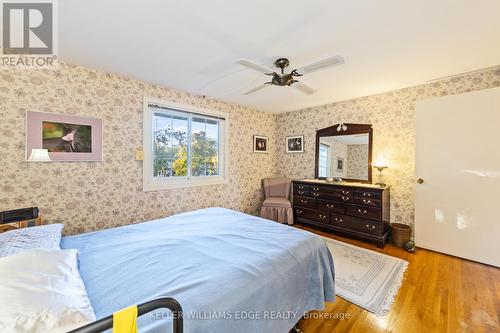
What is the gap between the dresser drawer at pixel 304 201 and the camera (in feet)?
12.5

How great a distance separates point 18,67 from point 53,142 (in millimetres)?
776

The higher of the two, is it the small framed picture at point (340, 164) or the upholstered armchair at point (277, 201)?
the small framed picture at point (340, 164)

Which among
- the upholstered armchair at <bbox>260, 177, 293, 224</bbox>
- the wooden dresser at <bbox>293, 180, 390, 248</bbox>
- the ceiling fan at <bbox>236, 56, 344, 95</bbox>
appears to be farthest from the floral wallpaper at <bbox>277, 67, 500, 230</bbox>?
the ceiling fan at <bbox>236, 56, 344, 95</bbox>

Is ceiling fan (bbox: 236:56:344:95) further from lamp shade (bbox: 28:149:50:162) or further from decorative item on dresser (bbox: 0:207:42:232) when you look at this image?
decorative item on dresser (bbox: 0:207:42:232)

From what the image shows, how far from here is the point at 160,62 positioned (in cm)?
233

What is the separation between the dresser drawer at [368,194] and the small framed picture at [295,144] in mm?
1546

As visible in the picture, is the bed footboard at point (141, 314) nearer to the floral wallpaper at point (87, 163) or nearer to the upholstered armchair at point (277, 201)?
the floral wallpaper at point (87, 163)

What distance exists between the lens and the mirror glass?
3631 millimetres

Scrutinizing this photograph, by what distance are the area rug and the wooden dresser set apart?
37 cm

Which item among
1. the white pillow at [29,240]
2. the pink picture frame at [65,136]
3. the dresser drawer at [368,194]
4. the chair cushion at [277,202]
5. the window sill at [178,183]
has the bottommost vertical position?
the chair cushion at [277,202]

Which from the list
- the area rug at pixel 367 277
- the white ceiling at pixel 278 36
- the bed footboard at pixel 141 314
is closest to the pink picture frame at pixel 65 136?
the white ceiling at pixel 278 36

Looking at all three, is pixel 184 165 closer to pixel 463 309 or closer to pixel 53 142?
pixel 53 142

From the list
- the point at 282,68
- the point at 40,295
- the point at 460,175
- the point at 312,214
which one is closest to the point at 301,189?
the point at 312,214

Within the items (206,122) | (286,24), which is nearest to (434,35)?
(286,24)
